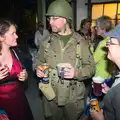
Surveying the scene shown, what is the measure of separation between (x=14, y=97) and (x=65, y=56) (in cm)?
79

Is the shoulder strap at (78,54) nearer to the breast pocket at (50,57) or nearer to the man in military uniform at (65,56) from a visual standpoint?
the man in military uniform at (65,56)

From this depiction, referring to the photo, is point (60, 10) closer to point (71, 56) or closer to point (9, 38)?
point (71, 56)

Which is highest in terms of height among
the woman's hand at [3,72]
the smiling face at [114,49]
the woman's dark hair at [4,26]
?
the woman's dark hair at [4,26]

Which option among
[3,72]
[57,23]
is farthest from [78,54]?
[3,72]

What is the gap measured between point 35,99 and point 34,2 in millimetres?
5625

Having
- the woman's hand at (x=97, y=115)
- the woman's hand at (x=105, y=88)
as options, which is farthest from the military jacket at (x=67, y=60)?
the woman's hand at (x=97, y=115)

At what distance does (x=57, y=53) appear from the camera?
2047 millimetres

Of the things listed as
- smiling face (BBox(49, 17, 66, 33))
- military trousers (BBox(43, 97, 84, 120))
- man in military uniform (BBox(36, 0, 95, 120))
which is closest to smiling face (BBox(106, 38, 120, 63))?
man in military uniform (BBox(36, 0, 95, 120))

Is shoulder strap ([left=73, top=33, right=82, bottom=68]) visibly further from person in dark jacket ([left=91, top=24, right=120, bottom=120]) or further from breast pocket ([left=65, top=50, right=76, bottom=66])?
person in dark jacket ([left=91, top=24, right=120, bottom=120])

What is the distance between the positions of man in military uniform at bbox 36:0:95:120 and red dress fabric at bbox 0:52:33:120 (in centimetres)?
34

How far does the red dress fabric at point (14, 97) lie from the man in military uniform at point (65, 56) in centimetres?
34

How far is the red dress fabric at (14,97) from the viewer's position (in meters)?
2.12

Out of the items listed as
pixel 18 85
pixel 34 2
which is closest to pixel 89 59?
pixel 18 85

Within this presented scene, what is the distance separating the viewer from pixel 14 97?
2.19 metres
